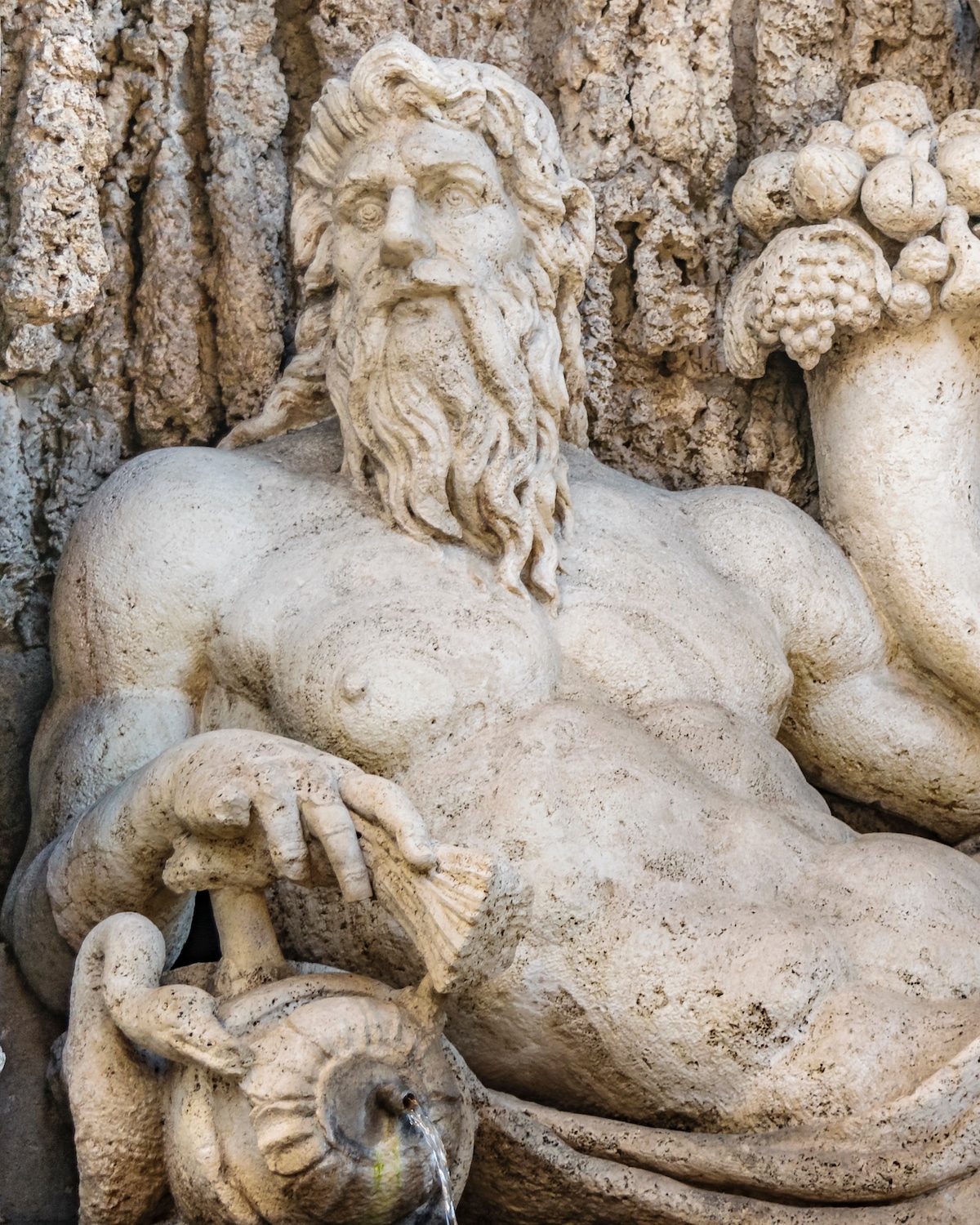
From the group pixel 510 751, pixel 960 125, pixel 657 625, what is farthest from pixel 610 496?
pixel 960 125

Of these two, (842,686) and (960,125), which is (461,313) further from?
(960,125)

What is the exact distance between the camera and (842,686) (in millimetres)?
3379

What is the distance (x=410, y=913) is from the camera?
2.41m

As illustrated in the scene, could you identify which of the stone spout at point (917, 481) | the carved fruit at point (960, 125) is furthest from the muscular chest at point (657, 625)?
the carved fruit at point (960, 125)

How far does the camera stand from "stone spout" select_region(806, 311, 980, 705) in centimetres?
339

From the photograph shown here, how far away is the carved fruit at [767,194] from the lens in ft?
11.8

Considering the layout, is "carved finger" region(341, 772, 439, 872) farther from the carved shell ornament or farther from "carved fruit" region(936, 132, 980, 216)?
"carved fruit" region(936, 132, 980, 216)

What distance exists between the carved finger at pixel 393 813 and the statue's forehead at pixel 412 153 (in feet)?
3.21

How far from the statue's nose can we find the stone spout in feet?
2.77

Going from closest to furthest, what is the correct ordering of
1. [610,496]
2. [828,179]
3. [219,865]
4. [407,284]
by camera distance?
[219,865] < [407,284] < [610,496] < [828,179]

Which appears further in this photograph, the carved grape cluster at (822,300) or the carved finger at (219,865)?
the carved grape cluster at (822,300)

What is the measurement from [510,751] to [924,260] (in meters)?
1.11

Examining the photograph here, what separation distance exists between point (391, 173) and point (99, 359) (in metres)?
0.70

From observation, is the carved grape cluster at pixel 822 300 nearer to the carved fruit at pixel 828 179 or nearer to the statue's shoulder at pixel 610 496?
the carved fruit at pixel 828 179
